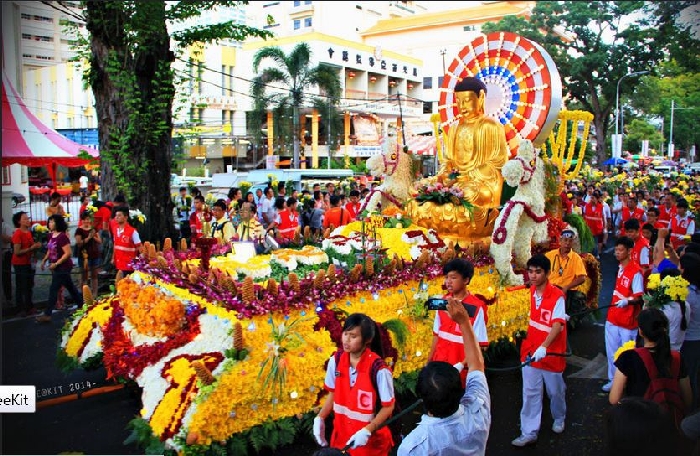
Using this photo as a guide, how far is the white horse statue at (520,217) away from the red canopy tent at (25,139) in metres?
9.20

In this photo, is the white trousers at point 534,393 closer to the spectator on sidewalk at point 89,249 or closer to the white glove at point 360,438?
the white glove at point 360,438

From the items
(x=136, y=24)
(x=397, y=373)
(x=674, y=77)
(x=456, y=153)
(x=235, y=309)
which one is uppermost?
(x=136, y=24)

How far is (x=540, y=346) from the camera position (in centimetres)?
492

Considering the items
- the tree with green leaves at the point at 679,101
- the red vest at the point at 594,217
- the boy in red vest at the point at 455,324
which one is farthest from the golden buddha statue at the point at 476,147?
the red vest at the point at 594,217

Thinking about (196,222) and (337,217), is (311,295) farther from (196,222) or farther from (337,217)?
(196,222)

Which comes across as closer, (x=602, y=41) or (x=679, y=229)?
(x=679, y=229)

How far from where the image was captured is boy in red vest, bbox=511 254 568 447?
4910 millimetres

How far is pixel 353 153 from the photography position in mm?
36906

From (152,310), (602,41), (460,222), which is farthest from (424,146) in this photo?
(152,310)

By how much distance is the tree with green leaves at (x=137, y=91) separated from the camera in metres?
10.2

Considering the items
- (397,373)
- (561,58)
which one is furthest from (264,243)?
(561,58)

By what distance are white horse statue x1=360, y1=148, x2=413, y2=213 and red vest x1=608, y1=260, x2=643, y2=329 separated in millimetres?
3819

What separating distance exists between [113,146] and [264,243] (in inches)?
201

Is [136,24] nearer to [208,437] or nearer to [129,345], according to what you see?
[129,345]
